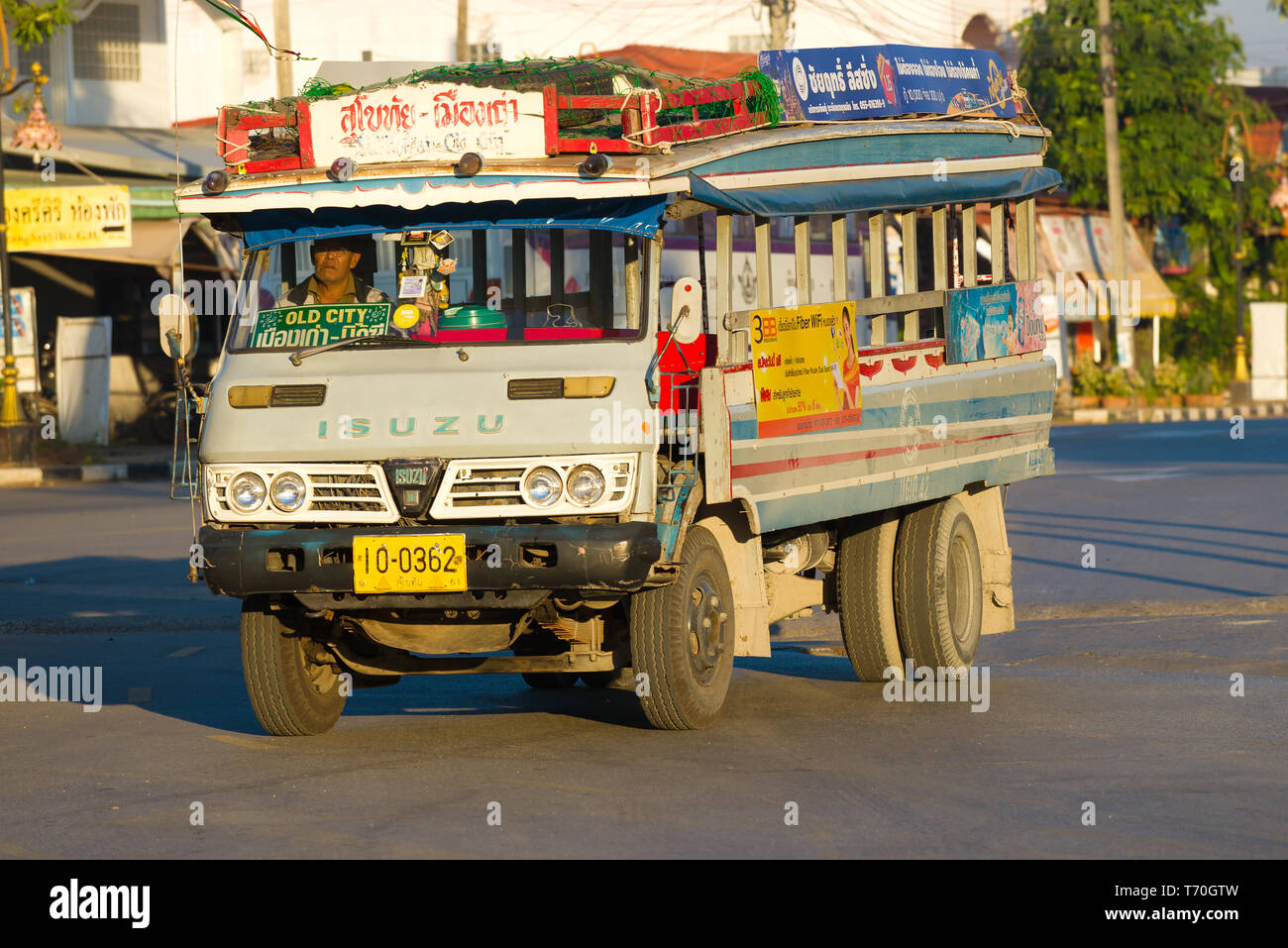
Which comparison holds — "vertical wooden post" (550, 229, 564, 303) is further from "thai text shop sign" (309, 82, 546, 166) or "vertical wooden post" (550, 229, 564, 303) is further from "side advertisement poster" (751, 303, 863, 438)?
"side advertisement poster" (751, 303, 863, 438)

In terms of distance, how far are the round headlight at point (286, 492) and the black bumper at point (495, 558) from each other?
12 cm

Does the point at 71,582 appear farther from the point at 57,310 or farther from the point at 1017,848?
the point at 57,310

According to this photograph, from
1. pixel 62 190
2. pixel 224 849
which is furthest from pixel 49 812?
pixel 62 190

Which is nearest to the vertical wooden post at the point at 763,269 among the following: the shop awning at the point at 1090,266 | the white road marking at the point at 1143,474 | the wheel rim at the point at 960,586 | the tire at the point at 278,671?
the wheel rim at the point at 960,586

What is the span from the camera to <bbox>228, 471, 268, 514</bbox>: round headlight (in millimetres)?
8039

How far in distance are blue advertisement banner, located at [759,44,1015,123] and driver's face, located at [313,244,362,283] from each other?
221 centimetres

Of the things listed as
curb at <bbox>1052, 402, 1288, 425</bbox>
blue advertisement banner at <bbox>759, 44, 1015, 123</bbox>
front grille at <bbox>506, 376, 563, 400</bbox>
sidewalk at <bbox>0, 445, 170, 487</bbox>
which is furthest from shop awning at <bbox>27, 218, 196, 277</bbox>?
front grille at <bbox>506, 376, 563, 400</bbox>

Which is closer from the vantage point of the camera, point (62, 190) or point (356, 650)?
point (356, 650)

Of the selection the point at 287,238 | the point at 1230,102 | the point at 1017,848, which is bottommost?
the point at 1017,848

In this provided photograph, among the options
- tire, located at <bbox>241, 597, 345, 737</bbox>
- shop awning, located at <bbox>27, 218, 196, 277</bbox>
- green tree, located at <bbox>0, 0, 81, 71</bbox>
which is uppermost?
green tree, located at <bbox>0, 0, 81, 71</bbox>

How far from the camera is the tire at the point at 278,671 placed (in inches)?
331

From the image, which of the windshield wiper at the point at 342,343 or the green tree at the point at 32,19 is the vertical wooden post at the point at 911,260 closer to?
A: the windshield wiper at the point at 342,343

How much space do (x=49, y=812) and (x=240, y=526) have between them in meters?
1.44

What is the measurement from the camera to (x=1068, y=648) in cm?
1166
